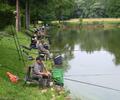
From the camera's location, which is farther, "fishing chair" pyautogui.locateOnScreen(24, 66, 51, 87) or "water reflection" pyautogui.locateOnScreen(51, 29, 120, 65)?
"water reflection" pyautogui.locateOnScreen(51, 29, 120, 65)

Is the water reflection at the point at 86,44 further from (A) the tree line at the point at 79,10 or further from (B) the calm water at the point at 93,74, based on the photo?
(A) the tree line at the point at 79,10

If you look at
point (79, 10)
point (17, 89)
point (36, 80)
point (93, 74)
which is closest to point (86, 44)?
point (93, 74)

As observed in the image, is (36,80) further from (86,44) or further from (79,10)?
(79,10)

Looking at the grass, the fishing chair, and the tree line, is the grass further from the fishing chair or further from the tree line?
the tree line

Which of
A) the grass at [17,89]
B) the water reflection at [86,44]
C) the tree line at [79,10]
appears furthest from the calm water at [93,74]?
the tree line at [79,10]

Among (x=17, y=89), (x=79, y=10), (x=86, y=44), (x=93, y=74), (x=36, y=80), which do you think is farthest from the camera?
(x=79, y=10)

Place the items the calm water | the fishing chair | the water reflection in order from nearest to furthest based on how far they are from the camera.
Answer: the fishing chair < the calm water < the water reflection

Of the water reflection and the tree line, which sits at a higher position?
the tree line

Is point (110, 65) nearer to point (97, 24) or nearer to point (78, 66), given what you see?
point (78, 66)

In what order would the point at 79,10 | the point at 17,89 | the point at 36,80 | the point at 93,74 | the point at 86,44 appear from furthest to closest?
the point at 79,10
the point at 86,44
the point at 93,74
the point at 36,80
the point at 17,89

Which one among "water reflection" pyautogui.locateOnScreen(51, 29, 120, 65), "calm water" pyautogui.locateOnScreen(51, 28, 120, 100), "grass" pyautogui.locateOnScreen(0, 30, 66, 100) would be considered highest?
"grass" pyautogui.locateOnScreen(0, 30, 66, 100)

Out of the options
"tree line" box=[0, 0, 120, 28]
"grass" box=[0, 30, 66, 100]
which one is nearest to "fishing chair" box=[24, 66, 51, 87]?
"grass" box=[0, 30, 66, 100]

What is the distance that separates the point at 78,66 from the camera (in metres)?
29.7

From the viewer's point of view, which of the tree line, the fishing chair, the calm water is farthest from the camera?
the tree line
